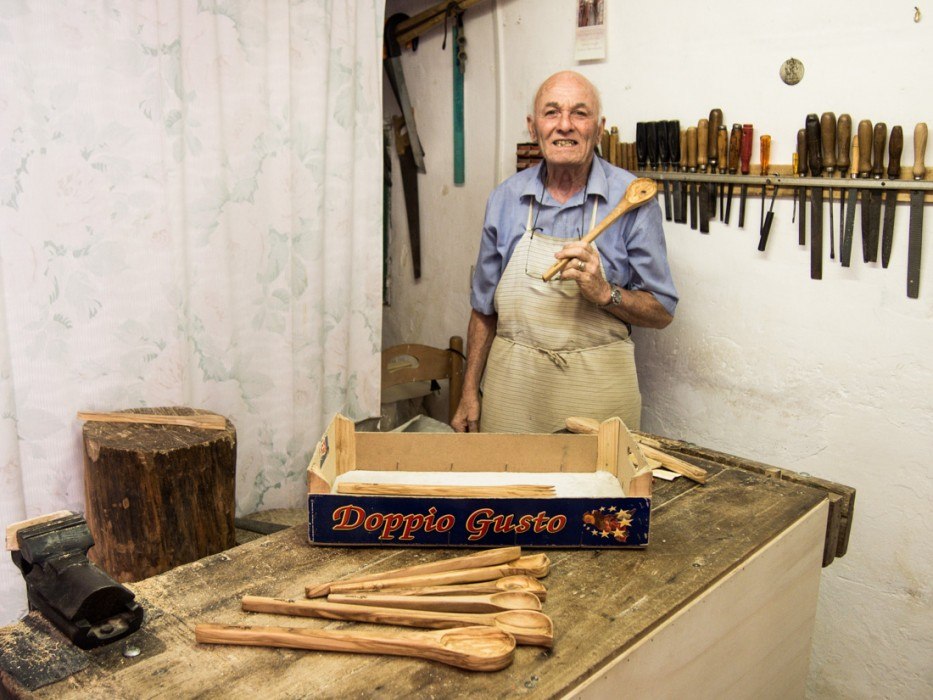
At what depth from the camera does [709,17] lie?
105 inches

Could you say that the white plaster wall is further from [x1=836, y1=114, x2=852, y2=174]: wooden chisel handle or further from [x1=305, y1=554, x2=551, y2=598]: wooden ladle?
[x1=305, y1=554, x2=551, y2=598]: wooden ladle

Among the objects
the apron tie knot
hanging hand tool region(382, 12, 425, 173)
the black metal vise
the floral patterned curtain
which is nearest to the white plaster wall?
the apron tie knot

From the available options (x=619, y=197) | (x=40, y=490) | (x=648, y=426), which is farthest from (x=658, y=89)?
(x=40, y=490)

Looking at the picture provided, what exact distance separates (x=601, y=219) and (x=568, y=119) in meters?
0.31

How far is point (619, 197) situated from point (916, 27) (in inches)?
34.8

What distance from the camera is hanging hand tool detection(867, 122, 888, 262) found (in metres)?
2.27

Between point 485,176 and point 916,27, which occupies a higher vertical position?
point 916,27

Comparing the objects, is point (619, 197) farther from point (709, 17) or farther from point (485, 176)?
point (485, 176)

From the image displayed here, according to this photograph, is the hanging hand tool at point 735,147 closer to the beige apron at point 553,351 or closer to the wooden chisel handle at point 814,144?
the wooden chisel handle at point 814,144

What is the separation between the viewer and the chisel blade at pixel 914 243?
2.25 metres

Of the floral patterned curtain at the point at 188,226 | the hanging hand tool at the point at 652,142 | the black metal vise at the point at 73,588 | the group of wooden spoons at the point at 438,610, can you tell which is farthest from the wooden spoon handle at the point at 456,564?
the hanging hand tool at the point at 652,142

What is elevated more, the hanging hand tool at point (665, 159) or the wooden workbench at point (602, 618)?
the hanging hand tool at point (665, 159)

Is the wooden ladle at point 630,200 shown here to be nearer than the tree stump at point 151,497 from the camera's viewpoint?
No

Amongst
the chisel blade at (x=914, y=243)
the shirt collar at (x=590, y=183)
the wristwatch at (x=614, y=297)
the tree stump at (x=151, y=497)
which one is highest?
the shirt collar at (x=590, y=183)
